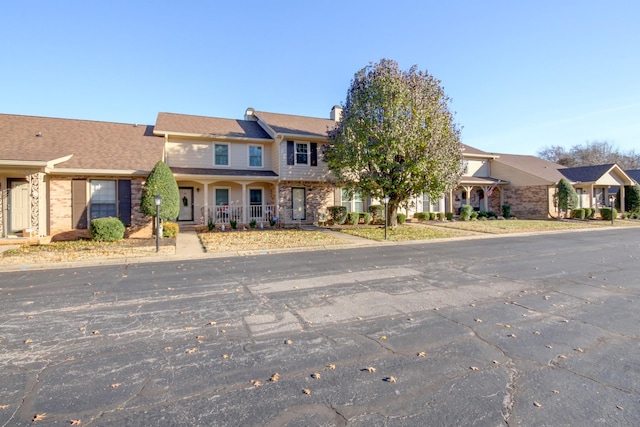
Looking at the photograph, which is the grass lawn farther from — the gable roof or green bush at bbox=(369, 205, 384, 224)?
green bush at bbox=(369, 205, 384, 224)

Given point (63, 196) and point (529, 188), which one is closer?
point (63, 196)

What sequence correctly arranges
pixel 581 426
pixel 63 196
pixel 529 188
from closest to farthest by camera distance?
pixel 581 426 → pixel 63 196 → pixel 529 188

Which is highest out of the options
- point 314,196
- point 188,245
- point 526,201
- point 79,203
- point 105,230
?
point 314,196

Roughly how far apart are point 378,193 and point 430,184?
8.60 ft

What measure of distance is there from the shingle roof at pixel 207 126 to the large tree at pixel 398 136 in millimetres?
6322

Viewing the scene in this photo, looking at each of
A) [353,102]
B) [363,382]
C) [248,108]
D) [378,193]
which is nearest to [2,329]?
[363,382]

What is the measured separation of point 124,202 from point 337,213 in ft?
37.1

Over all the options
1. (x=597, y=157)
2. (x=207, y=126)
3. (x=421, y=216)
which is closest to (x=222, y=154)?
(x=207, y=126)

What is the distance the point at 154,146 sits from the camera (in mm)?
17391

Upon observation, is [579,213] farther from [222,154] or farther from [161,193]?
[161,193]

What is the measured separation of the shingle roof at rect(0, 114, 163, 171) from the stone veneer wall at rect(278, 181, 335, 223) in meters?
7.32

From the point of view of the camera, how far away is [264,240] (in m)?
14.3

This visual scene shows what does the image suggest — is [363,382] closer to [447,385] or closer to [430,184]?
[447,385]

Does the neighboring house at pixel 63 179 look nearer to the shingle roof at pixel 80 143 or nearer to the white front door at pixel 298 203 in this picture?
the shingle roof at pixel 80 143
